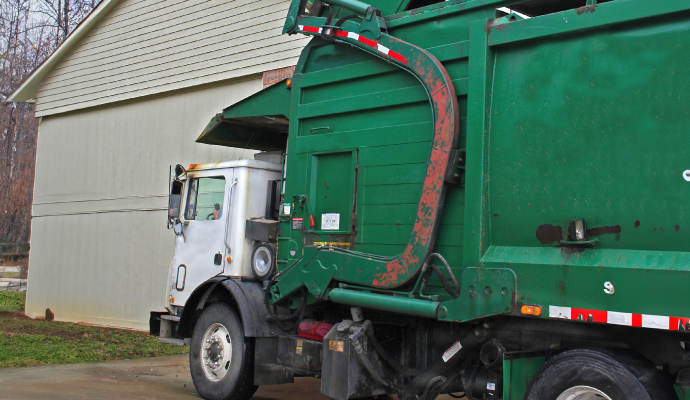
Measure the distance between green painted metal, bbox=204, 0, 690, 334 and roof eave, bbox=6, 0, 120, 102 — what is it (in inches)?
434

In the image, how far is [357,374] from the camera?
5309 mm

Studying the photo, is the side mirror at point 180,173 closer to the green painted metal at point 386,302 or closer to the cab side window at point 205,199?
the cab side window at point 205,199

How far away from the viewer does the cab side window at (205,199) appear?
734 centimetres

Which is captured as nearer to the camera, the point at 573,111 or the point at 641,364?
the point at 641,364

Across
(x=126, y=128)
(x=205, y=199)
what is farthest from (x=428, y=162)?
(x=126, y=128)

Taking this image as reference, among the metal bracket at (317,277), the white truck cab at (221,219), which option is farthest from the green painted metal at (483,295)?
the white truck cab at (221,219)

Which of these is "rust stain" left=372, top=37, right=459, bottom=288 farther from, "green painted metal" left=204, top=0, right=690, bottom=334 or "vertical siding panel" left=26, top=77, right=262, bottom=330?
"vertical siding panel" left=26, top=77, right=262, bottom=330

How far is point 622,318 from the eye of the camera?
379 centimetres

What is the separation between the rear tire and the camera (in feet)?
12.3

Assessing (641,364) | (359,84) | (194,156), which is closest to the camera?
(641,364)

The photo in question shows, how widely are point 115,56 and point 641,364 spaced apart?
13675 millimetres

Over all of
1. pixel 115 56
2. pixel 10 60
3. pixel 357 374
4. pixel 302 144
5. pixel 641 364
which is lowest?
pixel 357 374

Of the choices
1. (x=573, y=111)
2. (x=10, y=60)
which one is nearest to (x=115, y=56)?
(x=573, y=111)

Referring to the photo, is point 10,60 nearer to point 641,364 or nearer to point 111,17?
point 111,17
